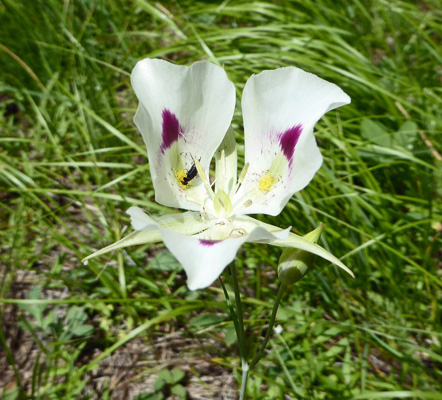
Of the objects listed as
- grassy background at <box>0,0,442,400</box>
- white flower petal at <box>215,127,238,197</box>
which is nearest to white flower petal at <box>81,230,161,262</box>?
white flower petal at <box>215,127,238,197</box>

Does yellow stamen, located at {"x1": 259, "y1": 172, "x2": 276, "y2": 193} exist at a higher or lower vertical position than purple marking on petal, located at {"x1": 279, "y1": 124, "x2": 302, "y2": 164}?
lower

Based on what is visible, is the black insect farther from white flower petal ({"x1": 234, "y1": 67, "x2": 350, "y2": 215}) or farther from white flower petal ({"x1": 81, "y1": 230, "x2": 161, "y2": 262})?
white flower petal ({"x1": 81, "y1": 230, "x2": 161, "y2": 262})

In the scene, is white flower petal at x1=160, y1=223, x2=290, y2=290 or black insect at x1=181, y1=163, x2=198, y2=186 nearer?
white flower petal at x1=160, y1=223, x2=290, y2=290

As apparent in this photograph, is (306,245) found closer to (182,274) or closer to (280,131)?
(280,131)

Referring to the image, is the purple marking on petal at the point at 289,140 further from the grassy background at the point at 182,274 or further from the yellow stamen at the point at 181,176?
the grassy background at the point at 182,274

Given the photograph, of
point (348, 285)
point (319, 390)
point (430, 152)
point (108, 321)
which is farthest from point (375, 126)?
point (108, 321)

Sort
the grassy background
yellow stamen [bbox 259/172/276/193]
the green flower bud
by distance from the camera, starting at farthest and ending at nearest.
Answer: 1. the grassy background
2. yellow stamen [bbox 259/172/276/193]
3. the green flower bud

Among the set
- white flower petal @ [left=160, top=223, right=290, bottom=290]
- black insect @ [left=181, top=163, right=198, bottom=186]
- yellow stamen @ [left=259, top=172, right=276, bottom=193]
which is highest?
black insect @ [left=181, top=163, right=198, bottom=186]

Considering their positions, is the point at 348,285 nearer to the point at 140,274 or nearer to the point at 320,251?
the point at 140,274
